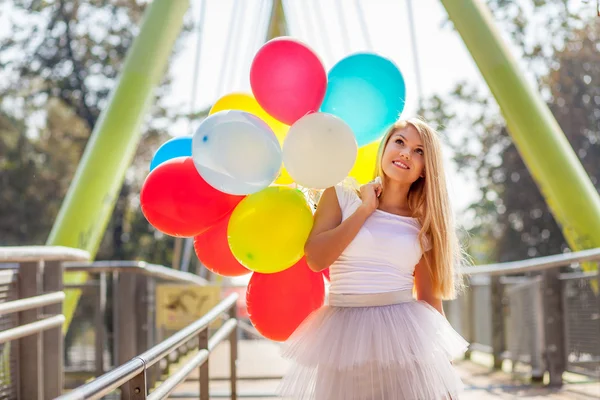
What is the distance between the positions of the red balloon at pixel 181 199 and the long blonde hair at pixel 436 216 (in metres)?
0.68

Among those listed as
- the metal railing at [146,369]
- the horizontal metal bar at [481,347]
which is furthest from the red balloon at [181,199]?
the horizontal metal bar at [481,347]

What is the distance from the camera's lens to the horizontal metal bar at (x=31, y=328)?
129 inches

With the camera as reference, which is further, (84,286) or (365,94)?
(84,286)

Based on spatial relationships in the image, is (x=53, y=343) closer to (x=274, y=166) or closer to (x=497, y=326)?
(x=274, y=166)

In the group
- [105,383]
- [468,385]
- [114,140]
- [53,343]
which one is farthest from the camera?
[114,140]

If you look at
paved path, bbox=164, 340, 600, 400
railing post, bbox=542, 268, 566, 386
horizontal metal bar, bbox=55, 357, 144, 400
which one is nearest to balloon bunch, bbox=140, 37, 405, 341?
horizontal metal bar, bbox=55, 357, 144, 400

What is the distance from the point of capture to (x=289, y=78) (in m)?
3.16

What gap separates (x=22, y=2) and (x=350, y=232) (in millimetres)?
24212

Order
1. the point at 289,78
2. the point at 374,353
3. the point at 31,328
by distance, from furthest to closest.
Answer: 1. the point at 31,328
2. the point at 289,78
3. the point at 374,353

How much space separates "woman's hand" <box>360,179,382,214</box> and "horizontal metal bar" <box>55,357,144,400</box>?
904 mm

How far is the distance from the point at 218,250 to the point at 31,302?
38.3 inches

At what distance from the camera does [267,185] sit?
116 inches

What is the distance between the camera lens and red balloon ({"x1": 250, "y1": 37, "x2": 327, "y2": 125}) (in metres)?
3.17

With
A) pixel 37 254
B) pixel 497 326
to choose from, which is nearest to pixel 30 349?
pixel 37 254
